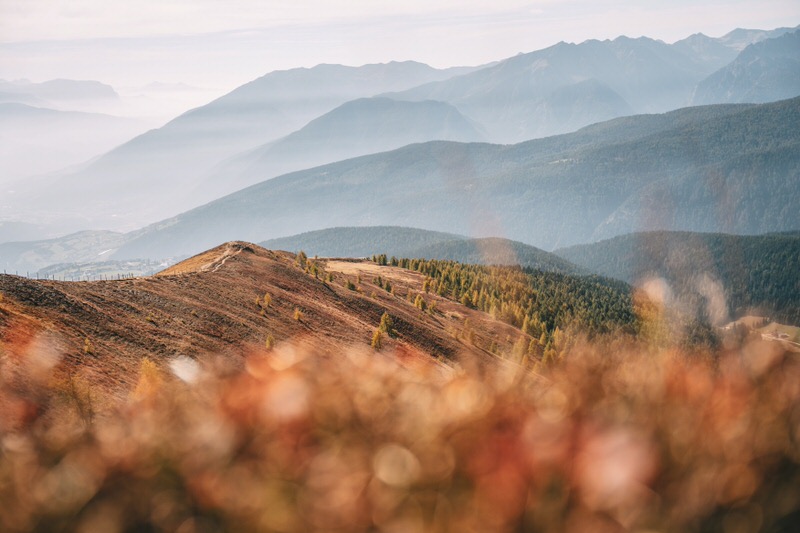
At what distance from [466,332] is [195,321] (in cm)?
4435

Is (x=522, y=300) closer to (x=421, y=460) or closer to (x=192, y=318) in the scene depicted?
(x=192, y=318)

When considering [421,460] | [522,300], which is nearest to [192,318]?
[421,460]

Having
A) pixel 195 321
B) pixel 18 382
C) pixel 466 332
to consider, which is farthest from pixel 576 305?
pixel 18 382

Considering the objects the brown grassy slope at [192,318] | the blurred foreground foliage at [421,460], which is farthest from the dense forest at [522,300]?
the blurred foreground foliage at [421,460]

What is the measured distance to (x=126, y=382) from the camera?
2530 centimetres

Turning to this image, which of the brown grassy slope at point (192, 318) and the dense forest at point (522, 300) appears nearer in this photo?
the brown grassy slope at point (192, 318)

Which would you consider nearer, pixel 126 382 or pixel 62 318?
pixel 126 382

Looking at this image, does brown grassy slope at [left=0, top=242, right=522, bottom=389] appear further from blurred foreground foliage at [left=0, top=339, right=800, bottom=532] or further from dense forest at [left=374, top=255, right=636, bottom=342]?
dense forest at [left=374, top=255, right=636, bottom=342]

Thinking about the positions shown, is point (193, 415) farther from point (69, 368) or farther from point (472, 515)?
point (69, 368)

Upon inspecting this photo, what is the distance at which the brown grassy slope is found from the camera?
27.2m

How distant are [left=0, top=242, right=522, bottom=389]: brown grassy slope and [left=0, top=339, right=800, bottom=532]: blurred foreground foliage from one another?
911 cm

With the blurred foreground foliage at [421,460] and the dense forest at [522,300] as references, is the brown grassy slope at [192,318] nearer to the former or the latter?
the blurred foreground foliage at [421,460]

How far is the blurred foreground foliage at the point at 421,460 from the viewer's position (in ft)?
14.3

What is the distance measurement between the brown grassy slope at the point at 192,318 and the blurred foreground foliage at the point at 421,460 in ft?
29.9
